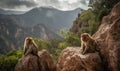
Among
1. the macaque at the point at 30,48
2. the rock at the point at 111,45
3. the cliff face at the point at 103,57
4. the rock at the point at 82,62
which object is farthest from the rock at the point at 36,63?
the rock at the point at 111,45

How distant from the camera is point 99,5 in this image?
45.1m

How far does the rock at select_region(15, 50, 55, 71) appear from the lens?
25984 mm

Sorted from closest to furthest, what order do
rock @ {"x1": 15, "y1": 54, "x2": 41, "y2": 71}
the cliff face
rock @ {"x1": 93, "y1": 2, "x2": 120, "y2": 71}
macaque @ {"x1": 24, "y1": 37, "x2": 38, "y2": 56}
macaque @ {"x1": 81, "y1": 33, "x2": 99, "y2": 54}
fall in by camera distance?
rock @ {"x1": 93, "y1": 2, "x2": 120, "y2": 71}
the cliff face
macaque @ {"x1": 81, "y1": 33, "x2": 99, "y2": 54}
rock @ {"x1": 15, "y1": 54, "x2": 41, "y2": 71}
macaque @ {"x1": 24, "y1": 37, "x2": 38, "y2": 56}

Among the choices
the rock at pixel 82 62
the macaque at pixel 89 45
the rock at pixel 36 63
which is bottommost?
the rock at pixel 36 63

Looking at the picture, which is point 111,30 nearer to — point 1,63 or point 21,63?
point 21,63

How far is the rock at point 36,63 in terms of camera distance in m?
26.0

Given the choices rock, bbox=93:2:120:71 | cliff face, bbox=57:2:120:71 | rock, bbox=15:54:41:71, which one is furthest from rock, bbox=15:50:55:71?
rock, bbox=93:2:120:71

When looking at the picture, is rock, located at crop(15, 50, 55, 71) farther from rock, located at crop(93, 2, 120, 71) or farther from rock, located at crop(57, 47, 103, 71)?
rock, located at crop(93, 2, 120, 71)

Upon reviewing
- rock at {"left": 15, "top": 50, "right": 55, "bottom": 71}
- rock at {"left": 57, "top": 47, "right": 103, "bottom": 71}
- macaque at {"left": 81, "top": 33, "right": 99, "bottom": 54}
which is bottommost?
rock at {"left": 15, "top": 50, "right": 55, "bottom": 71}

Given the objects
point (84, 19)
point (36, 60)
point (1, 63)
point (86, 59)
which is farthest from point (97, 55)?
point (84, 19)

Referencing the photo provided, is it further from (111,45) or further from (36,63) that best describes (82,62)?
(36,63)

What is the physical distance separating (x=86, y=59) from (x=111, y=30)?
342cm

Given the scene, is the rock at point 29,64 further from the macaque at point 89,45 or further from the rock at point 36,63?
the macaque at point 89,45

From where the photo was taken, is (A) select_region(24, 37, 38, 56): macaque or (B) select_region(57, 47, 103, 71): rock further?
(A) select_region(24, 37, 38, 56): macaque
